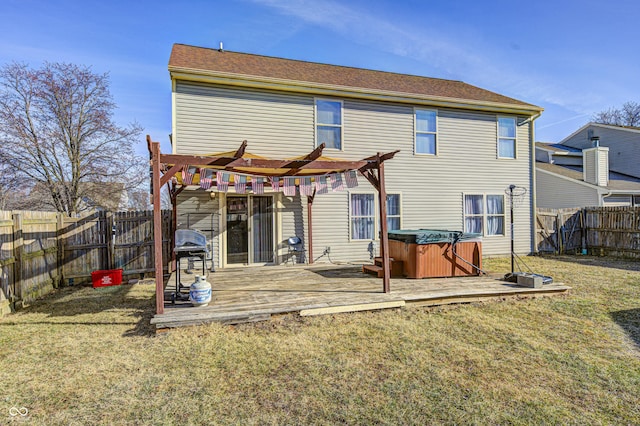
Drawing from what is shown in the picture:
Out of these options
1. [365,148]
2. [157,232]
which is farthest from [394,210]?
[157,232]

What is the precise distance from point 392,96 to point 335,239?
4.50 m

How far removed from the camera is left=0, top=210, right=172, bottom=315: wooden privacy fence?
18.3 feet

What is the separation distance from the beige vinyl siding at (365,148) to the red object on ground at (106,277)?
10.6 feet

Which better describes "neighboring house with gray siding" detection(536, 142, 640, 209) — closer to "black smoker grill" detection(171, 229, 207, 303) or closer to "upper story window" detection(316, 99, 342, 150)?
"upper story window" detection(316, 99, 342, 150)

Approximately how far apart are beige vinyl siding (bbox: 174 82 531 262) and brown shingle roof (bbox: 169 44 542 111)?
0.47m

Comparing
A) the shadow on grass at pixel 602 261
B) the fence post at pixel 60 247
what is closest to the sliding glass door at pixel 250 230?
the fence post at pixel 60 247

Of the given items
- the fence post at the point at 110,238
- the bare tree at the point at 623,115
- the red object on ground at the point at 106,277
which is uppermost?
the bare tree at the point at 623,115

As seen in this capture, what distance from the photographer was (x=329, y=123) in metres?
9.35

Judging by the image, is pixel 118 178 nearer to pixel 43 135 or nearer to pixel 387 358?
pixel 43 135

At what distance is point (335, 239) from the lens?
9273 mm

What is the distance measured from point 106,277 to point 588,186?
17.6 m

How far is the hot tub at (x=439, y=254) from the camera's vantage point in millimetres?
6617

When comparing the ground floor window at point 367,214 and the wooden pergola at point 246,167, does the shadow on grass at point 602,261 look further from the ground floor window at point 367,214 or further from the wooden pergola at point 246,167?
the wooden pergola at point 246,167

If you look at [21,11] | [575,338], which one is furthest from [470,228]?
[21,11]
